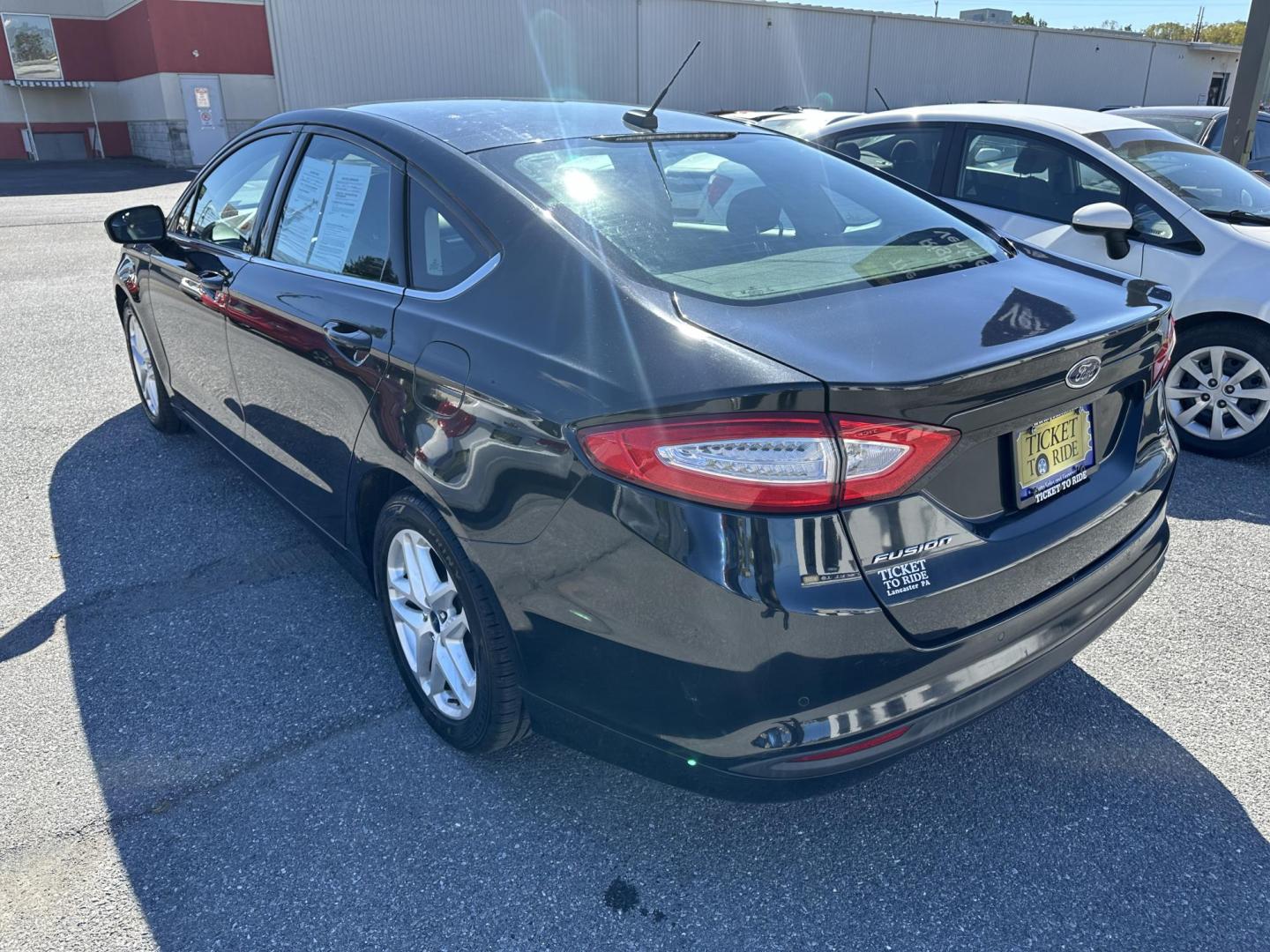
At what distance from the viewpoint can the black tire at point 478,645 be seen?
2.25 m

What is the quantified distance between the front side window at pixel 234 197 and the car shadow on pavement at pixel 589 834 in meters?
1.55

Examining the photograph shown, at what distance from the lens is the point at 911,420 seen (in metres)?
1.77

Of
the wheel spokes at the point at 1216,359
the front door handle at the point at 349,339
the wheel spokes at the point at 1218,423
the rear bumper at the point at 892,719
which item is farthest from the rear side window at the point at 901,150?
the rear bumper at the point at 892,719

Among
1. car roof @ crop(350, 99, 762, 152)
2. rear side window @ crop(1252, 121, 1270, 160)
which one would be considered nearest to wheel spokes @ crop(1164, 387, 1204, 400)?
car roof @ crop(350, 99, 762, 152)

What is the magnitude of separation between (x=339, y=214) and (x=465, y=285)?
829 millimetres

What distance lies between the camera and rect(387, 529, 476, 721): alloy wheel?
2465 mm

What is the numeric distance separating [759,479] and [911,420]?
0.32 meters

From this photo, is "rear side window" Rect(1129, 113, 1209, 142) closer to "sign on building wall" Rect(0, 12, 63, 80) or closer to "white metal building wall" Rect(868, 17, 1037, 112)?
"white metal building wall" Rect(868, 17, 1037, 112)

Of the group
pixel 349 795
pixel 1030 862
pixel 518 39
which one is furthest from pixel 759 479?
pixel 518 39

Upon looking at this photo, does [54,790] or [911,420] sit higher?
[911,420]

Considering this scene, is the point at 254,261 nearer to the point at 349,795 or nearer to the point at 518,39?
the point at 349,795

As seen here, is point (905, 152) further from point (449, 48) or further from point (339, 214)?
point (449, 48)

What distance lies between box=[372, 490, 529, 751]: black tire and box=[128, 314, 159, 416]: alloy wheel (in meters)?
2.89

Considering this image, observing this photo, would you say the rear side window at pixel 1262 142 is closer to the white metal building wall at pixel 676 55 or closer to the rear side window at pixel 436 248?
the rear side window at pixel 436 248
